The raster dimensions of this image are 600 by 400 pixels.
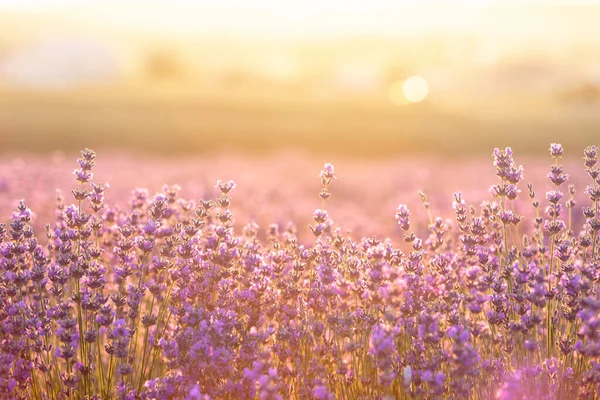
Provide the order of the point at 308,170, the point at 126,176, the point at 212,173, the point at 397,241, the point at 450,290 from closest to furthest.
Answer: the point at 450,290 → the point at 397,241 → the point at 126,176 → the point at 212,173 → the point at 308,170

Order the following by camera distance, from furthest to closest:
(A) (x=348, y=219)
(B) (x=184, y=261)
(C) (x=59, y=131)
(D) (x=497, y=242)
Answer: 1. (C) (x=59, y=131)
2. (A) (x=348, y=219)
3. (D) (x=497, y=242)
4. (B) (x=184, y=261)

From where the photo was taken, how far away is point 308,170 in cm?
1880

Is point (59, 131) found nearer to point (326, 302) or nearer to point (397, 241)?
point (397, 241)

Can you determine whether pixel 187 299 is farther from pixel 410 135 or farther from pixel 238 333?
pixel 410 135

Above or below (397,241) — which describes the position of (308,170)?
above

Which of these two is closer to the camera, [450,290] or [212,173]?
[450,290]

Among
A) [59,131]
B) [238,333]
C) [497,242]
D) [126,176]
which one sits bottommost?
[238,333]

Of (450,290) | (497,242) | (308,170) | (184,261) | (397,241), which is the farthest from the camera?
(308,170)

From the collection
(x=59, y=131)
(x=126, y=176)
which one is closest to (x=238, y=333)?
(x=126, y=176)

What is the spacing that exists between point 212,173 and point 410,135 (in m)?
25.2

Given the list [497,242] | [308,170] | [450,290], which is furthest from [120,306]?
[308,170]

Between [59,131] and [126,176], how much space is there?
25.3 metres

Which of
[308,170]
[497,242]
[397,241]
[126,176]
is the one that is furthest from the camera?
[308,170]

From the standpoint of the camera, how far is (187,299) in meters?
4.04
